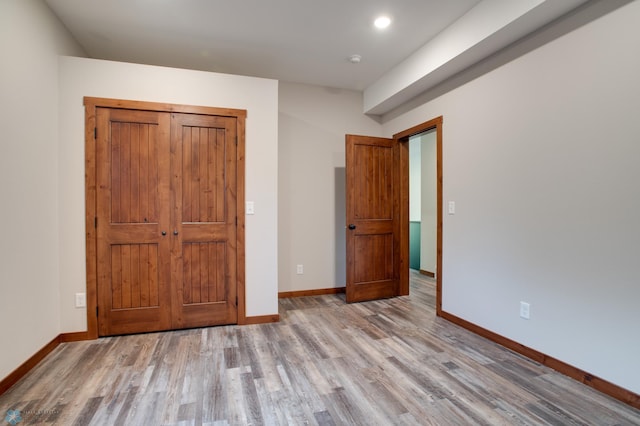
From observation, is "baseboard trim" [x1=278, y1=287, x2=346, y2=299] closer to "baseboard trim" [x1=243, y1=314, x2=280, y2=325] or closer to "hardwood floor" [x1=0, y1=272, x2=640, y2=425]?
"baseboard trim" [x1=243, y1=314, x2=280, y2=325]

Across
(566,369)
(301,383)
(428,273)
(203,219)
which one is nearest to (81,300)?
(203,219)

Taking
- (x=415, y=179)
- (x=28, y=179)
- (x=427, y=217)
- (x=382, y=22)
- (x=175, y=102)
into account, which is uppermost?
(x=382, y=22)

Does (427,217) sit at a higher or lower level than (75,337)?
higher

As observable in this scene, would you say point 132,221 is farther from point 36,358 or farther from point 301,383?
point 301,383

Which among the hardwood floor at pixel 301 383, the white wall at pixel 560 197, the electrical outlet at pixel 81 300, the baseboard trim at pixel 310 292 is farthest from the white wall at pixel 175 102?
the white wall at pixel 560 197

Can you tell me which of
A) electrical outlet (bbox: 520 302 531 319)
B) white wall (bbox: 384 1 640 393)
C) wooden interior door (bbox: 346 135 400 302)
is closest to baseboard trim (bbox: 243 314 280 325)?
wooden interior door (bbox: 346 135 400 302)

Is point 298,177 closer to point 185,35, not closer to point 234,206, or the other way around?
point 234,206

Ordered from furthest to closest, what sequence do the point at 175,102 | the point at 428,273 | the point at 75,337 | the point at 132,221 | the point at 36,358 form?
the point at 428,273
the point at 175,102
the point at 132,221
the point at 75,337
the point at 36,358

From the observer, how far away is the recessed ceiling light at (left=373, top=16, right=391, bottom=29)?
274 centimetres

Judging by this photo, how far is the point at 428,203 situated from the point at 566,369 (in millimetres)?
3512

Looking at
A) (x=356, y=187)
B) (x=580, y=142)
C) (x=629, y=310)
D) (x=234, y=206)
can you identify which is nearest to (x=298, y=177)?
(x=356, y=187)

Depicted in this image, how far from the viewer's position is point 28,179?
224 cm

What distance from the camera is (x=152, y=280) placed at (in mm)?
2887

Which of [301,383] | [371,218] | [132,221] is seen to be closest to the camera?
[301,383]
